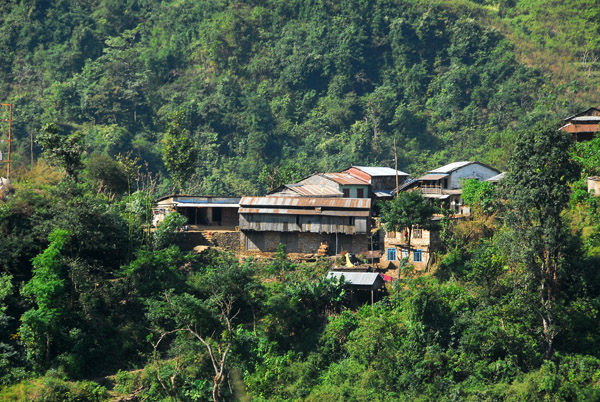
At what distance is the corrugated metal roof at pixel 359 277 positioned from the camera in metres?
28.9

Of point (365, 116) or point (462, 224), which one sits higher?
point (365, 116)

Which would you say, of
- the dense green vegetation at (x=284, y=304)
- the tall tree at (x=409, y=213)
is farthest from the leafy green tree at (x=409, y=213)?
the dense green vegetation at (x=284, y=304)

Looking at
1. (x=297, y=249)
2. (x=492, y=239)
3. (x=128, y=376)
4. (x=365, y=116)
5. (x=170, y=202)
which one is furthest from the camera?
(x=365, y=116)

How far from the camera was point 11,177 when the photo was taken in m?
37.4

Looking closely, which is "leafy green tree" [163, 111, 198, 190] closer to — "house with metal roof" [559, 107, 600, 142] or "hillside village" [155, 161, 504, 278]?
"hillside village" [155, 161, 504, 278]

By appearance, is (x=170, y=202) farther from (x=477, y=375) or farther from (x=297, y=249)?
(x=477, y=375)

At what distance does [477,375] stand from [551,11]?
177 ft

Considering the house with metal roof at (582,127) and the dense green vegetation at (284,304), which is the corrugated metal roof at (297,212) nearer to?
the dense green vegetation at (284,304)

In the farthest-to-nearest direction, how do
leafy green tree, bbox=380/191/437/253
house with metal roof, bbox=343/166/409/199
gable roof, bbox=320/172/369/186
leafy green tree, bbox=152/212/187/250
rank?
house with metal roof, bbox=343/166/409/199
gable roof, bbox=320/172/369/186
leafy green tree, bbox=152/212/187/250
leafy green tree, bbox=380/191/437/253

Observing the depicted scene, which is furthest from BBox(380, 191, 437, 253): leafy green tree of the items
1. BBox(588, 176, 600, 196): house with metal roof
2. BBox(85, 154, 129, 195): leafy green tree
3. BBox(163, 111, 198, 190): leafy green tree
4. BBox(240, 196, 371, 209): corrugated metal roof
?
BBox(163, 111, 198, 190): leafy green tree

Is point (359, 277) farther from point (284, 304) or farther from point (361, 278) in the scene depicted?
point (284, 304)

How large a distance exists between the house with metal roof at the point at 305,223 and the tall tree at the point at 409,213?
1.82m

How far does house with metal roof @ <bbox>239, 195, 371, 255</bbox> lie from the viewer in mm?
32875

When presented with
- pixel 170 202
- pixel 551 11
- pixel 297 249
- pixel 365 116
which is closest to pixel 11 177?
Answer: pixel 170 202
